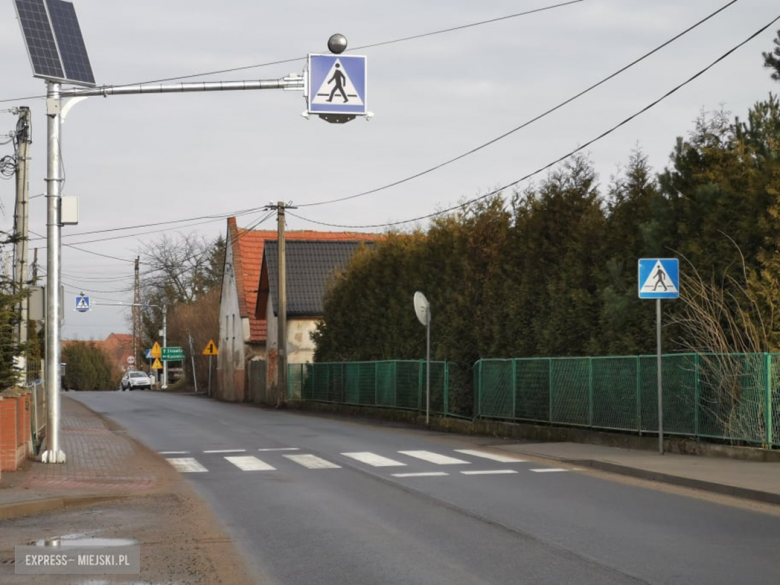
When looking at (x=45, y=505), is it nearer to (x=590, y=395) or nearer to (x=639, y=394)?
(x=639, y=394)

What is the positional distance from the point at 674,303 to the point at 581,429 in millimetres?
3340

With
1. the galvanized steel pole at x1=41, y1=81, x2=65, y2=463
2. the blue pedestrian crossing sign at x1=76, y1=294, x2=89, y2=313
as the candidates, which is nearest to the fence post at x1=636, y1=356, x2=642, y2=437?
the galvanized steel pole at x1=41, y1=81, x2=65, y2=463

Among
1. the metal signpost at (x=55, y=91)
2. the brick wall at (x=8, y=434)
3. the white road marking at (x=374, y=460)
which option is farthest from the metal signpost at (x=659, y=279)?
the brick wall at (x=8, y=434)

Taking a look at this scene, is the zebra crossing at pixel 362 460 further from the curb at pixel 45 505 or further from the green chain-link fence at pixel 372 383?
the green chain-link fence at pixel 372 383

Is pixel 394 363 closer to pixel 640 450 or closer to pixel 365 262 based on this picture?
pixel 365 262

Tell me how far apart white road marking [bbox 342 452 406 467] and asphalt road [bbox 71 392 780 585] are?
2cm

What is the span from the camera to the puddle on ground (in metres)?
9.19

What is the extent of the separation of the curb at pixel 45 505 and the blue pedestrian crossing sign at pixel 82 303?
68779 millimetres

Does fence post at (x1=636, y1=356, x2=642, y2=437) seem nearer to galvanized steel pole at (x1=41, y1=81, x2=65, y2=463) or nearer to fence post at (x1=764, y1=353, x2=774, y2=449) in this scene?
fence post at (x1=764, y1=353, x2=774, y2=449)

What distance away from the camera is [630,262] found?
64.6ft

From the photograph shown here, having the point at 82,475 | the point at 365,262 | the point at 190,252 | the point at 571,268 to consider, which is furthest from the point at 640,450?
the point at 190,252

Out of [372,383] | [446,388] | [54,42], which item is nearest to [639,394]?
[446,388]

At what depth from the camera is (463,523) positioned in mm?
10227

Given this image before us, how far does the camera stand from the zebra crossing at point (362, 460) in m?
15.2
